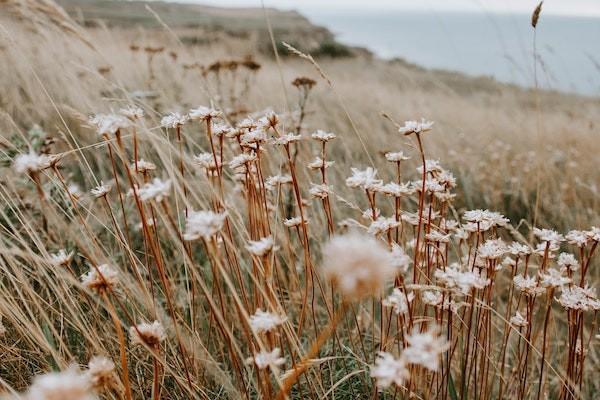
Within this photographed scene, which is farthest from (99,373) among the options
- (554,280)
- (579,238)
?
(579,238)

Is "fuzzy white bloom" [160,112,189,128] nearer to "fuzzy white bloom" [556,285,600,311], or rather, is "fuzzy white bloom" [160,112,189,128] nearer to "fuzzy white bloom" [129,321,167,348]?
"fuzzy white bloom" [129,321,167,348]

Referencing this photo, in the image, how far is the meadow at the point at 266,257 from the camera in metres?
1.11

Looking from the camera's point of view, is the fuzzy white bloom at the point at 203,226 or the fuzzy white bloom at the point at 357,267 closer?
the fuzzy white bloom at the point at 357,267

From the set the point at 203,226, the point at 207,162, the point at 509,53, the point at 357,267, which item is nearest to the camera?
the point at 357,267

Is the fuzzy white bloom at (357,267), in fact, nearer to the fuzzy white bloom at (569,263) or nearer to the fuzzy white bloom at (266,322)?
the fuzzy white bloom at (266,322)

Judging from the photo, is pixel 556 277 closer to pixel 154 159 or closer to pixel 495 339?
pixel 495 339

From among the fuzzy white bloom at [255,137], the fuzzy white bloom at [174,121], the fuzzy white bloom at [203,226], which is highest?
the fuzzy white bloom at [174,121]

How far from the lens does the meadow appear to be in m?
1.11

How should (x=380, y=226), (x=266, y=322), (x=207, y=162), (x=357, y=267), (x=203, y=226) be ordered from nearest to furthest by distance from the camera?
(x=357, y=267), (x=203, y=226), (x=266, y=322), (x=380, y=226), (x=207, y=162)

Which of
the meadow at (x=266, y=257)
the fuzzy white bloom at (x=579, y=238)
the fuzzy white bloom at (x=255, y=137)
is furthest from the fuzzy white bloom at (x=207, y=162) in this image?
the fuzzy white bloom at (x=579, y=238)

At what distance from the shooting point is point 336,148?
5070 millimetres

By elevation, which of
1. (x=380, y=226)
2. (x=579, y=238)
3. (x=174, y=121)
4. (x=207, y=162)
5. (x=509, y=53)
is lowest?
(x=509, y=53)

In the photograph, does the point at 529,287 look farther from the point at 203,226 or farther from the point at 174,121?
the point at 174,121

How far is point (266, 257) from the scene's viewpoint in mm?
1115
